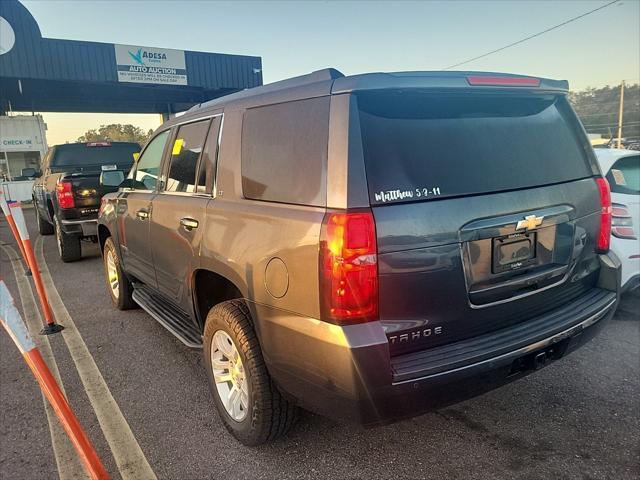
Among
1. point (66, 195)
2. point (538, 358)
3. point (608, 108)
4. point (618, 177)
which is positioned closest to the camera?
point (538, 358)

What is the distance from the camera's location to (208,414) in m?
3.10

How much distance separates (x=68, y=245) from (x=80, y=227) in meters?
0.62

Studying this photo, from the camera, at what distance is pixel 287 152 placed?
7.64 feet

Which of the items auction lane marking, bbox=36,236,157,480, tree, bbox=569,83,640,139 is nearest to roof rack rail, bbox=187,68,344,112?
auction lane marking, bbox=36,236,157,480

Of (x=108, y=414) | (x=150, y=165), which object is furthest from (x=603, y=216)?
(x=150, y=165)

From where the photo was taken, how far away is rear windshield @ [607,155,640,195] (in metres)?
4.64

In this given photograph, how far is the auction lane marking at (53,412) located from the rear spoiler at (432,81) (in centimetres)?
248

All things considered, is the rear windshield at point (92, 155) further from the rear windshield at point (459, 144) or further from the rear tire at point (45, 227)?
the rear windshield at point (459, 144)

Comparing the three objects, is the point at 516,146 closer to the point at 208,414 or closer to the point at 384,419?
the point at 384,419

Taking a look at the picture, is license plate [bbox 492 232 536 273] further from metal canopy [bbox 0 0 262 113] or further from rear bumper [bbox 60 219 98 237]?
metal canopy [bbox 0 0 262 113]

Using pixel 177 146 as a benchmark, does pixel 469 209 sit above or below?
below

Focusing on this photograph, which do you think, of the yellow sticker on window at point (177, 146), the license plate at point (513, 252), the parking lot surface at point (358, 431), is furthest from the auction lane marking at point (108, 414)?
the license plate at point (513, 252)

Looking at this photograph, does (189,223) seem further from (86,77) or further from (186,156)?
(86,77)

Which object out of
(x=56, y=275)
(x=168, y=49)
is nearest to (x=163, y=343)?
(x=56, y=275)
